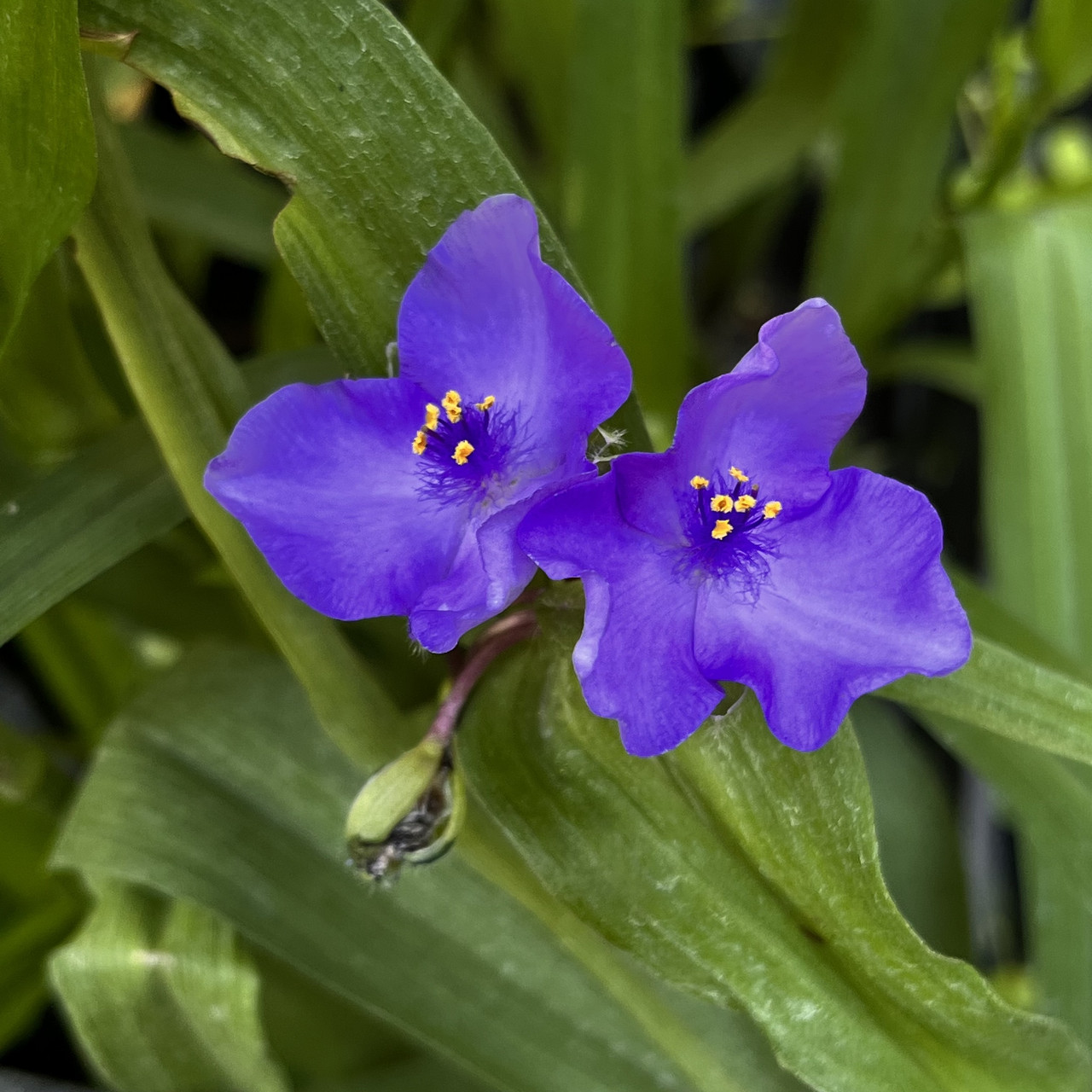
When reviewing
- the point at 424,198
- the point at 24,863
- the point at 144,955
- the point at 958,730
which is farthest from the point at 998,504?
the point at 24,863

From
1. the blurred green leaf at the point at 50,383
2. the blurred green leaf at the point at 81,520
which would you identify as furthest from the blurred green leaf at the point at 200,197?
the blurred green leaf at the point at 81,520

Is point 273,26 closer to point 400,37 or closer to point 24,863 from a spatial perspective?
point 400,37

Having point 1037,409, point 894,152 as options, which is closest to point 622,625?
point 1037,409

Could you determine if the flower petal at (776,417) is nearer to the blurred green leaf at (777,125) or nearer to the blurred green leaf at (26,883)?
the blurred green leaf at (26,883)

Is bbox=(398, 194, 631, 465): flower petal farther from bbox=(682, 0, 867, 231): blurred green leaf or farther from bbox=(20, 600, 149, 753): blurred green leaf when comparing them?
bbox=(682, 0, 867, 231): blurred green leaf

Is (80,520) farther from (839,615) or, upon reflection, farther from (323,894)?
(839,615)
